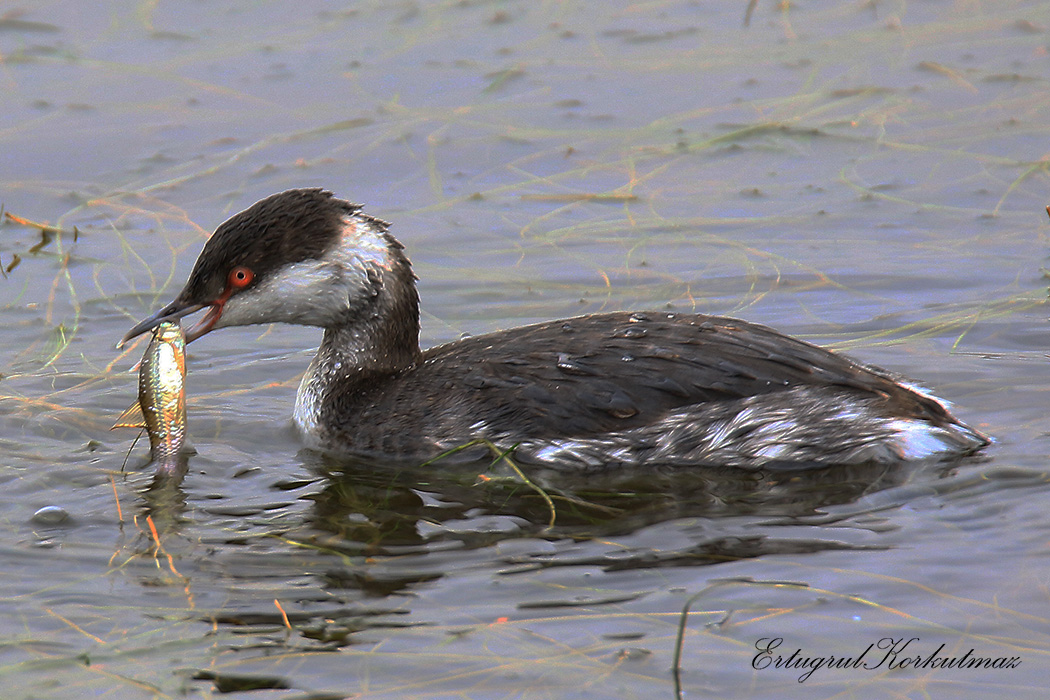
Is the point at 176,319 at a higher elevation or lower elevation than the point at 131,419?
higher

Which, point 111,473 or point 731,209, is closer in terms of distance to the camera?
point 111,473

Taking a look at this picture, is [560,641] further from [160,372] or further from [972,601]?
[160,372]

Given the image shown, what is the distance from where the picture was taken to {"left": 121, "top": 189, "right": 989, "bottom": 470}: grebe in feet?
21.8

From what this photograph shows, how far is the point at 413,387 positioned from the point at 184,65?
21.0 ft

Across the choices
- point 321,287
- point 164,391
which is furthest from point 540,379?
point 164,391

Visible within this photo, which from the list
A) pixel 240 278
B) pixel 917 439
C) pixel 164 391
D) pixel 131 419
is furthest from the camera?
pixel 131 419

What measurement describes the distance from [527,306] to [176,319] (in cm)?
269

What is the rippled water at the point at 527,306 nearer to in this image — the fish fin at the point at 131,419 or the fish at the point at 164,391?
the fish fin at the point at 131,419

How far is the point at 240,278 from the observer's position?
704 cm

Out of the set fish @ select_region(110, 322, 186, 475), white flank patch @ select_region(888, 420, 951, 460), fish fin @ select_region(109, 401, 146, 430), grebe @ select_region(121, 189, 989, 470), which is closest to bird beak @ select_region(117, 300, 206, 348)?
grebe @ select_region(121, 189, 989, 470)

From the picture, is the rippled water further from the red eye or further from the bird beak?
the red eye

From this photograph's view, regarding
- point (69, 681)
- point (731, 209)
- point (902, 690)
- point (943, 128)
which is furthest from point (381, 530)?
point (943, 128)

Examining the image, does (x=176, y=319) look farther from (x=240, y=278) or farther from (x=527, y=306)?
(x=527, y=306)

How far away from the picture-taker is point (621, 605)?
5.30m
